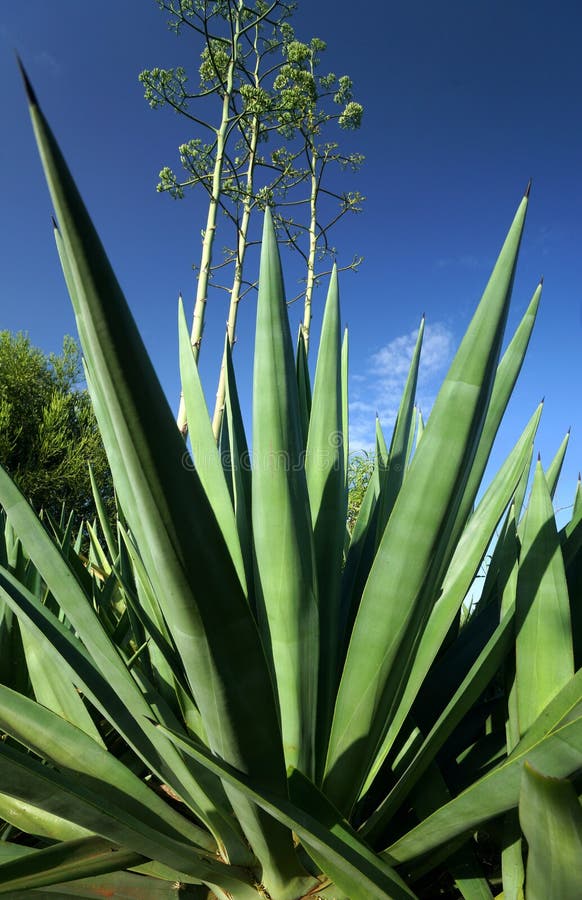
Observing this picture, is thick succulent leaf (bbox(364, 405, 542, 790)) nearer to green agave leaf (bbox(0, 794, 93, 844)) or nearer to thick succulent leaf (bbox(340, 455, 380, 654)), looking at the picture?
thick succulent leaf (bbox(340, 455, 380, 654))

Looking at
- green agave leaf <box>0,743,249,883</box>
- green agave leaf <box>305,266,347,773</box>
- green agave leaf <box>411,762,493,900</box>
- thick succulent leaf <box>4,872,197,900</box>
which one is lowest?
thick succulent leaf <box>4,872,197,900</box>

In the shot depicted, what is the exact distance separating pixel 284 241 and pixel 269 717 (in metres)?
10.6

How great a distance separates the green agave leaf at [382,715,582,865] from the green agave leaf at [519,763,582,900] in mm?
43

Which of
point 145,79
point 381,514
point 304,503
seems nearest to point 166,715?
point 304,503

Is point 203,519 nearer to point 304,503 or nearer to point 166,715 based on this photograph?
point 304,503

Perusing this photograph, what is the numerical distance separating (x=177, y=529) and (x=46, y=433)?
1032 centimetres

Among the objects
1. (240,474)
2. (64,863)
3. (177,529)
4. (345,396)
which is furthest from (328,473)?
(64,863)

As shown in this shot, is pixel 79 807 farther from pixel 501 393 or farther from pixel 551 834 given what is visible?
pixel 501 393

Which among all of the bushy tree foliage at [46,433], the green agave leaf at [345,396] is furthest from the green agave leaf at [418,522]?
the bushy tree foliage at [46,433]

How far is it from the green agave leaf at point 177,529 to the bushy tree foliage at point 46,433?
940 centimetres

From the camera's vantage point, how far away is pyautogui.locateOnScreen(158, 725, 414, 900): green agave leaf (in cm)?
44

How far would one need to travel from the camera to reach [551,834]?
398 millimetres

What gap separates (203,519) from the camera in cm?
42

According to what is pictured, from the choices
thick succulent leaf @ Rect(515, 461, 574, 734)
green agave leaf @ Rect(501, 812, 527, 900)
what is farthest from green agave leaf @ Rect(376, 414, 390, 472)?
green agave leaf @ Rect(501, 812, 527, 900)
